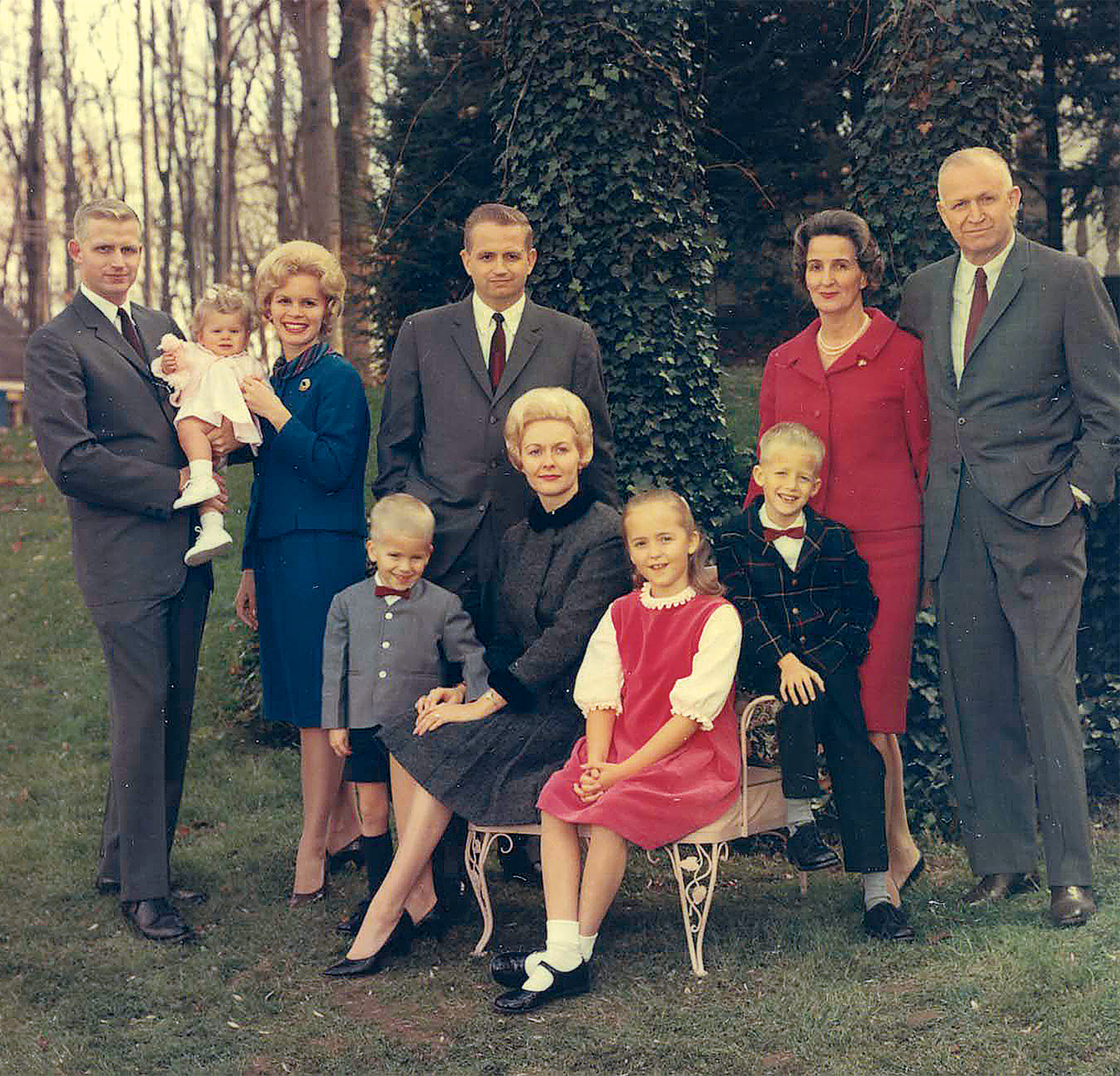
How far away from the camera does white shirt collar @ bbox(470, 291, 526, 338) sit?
16.2ft

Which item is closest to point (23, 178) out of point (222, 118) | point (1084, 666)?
point (222, 118)

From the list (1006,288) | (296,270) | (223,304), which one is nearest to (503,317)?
(296,270)

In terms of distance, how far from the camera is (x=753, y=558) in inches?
181

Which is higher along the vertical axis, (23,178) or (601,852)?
(23,178)

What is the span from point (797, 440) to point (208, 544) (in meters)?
2.06

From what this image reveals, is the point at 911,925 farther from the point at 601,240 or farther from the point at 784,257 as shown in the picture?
the point at 784,257

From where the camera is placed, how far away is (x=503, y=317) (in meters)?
4.93

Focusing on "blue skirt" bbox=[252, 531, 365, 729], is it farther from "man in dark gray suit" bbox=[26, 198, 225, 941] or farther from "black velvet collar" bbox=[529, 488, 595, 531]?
"black velvet collar" bbox=[529, 488, 595, 531]

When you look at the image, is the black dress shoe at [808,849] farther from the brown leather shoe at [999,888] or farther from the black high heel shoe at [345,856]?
the black high heel shoe at [345,856]

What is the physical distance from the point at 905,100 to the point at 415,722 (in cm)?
384

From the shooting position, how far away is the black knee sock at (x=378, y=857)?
4.77 metres

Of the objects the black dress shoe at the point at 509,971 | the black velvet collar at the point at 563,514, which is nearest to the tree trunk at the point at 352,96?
the black velvet collar at the point at 563,514

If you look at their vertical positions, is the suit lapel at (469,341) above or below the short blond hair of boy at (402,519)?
above

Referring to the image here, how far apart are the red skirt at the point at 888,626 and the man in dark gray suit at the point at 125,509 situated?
91.5 inches
